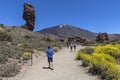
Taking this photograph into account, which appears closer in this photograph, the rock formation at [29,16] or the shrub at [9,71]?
the shrub at [9,71]

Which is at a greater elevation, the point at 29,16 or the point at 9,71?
the point at 29,16

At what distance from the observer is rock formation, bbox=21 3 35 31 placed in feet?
258

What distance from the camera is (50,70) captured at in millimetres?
19109

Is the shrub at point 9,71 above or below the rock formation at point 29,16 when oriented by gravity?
below

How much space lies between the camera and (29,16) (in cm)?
7912

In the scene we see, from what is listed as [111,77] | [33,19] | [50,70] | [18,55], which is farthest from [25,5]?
[111,77]

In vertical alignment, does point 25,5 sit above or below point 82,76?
above

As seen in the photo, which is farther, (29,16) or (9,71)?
(29,16)

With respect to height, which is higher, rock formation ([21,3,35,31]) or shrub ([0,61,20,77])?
rock formation ([21,3,35,31])

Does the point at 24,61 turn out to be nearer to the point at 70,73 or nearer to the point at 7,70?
the point at 7,70

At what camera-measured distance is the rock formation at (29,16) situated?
78562 mm

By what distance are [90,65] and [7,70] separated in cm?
572

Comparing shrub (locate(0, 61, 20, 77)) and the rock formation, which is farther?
the rock formation

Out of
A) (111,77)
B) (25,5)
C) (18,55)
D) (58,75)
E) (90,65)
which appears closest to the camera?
(111,77)
